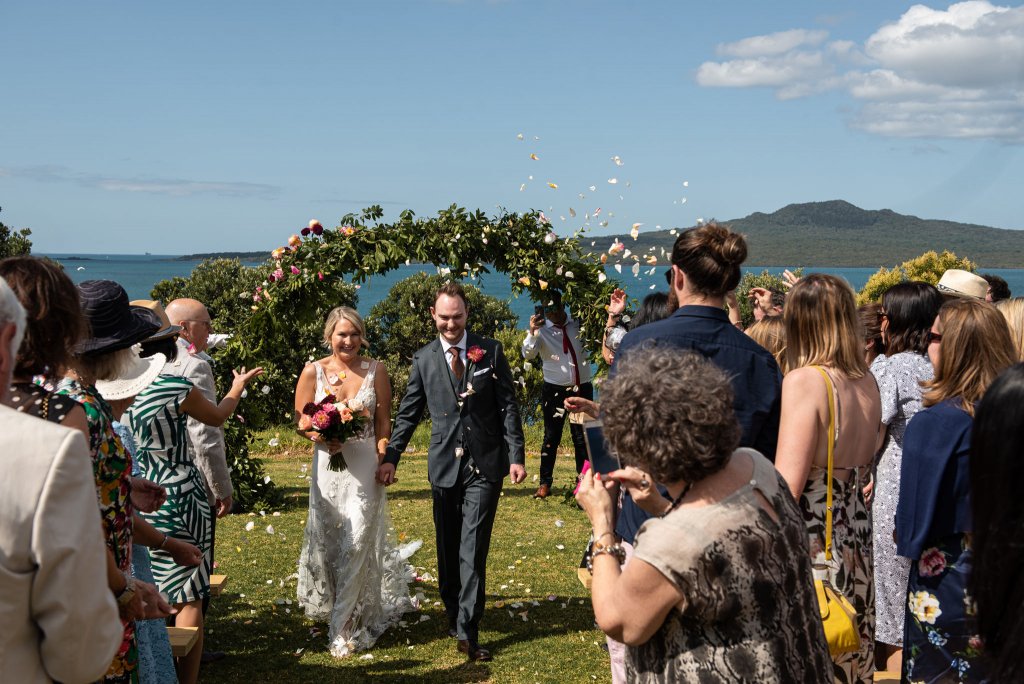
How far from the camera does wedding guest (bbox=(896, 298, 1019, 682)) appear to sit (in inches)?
139

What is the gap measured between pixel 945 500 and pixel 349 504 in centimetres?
443

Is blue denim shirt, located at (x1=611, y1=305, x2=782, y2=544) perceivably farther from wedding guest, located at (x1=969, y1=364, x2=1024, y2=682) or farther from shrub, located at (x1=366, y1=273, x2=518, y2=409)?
shrub, located at (x1=366, y1=273, x2=518, y2=409)

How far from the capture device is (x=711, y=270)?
3.65 meters

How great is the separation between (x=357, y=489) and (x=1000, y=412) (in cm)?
545

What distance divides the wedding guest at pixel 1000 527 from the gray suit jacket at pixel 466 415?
458 cm

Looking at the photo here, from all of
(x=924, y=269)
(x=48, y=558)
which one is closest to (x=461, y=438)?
(x=48, y=558)

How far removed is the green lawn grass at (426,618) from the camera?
617 cm

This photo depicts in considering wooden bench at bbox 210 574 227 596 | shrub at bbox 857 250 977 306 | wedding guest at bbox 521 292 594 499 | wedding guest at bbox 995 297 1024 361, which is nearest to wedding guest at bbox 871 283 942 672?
wedding guest at bbox 995 297 1024 361

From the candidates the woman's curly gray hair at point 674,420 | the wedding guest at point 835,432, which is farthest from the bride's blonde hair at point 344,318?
the woman's curly gray hair at point 674,420

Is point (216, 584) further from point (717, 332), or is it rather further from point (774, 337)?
point (717, 332)

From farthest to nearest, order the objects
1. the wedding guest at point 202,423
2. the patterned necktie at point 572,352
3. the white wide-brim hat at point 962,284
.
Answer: the patterned necktie at point 572,352 < the white wide-brim hat at point 962,284 < the wedding guest at point 202,423

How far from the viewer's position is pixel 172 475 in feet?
17.8

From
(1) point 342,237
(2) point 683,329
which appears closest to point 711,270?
(2) point 683,329

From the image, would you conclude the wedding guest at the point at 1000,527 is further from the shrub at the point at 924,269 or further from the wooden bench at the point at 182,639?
the shrub at the point at 924,269
